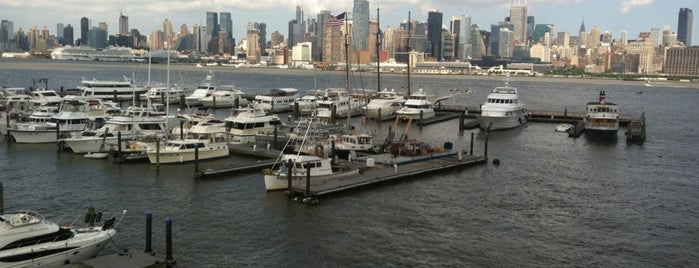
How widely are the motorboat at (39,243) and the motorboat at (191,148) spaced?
55.7 ft

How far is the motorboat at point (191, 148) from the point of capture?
42.2 m

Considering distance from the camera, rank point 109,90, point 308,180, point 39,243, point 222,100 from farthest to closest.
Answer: point 109,90 → point 222,100 → point 308,180 → point 39,243

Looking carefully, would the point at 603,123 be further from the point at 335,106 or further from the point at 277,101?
the point at 277,101

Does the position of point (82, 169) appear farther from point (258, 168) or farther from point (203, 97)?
point (203, 97)

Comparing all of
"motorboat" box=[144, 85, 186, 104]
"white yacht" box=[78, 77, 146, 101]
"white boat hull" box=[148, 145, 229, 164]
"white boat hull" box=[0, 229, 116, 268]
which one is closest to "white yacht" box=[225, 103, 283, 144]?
"white boat hull" box=[148, 145, 229, 164]

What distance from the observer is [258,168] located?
4116 centimetres

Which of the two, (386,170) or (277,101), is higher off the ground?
(277,101)

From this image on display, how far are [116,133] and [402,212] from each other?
937 inches

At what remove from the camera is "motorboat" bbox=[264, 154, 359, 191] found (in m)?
34.8

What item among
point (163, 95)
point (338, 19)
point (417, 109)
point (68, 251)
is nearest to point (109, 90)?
point (163, 95)

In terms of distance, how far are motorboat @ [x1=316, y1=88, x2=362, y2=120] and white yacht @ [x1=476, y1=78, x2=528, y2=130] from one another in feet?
47.1

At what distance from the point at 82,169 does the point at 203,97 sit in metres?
49.3

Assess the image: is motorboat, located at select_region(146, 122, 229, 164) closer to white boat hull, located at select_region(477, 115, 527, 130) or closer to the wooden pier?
the wooden pier

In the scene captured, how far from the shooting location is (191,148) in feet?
141
